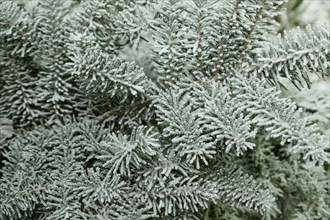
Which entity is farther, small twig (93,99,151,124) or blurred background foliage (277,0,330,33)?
blurred background foliage (277,0,330,33)

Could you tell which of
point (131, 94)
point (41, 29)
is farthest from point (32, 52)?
point (131, 94)

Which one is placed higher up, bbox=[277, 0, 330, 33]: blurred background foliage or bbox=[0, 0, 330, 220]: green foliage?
bbox=[277, 0, 330, 33]: blurred background foliage

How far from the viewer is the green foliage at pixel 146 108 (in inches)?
23.7

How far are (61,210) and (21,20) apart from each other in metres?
0.28

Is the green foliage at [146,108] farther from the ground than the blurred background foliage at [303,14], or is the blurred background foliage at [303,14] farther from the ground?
the blurred background foliage at [303,14]

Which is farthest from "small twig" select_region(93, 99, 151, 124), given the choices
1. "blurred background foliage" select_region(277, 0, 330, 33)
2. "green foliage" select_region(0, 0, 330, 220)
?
"blurred background foliage" select_region(277, 0, 330, 33)

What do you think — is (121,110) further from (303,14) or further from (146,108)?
(303,14)

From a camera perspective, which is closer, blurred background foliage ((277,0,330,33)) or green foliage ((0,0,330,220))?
green foliage ((0,0,330,220))

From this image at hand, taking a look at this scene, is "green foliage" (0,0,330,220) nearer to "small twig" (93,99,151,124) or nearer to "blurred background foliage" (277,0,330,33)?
"small twig" (93,99,151,124)

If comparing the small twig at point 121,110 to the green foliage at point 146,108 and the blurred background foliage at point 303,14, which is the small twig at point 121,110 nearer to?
the green foliage at point 146,108

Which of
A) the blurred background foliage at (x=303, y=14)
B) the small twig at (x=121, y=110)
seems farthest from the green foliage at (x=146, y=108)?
the blurred background foliage at (x=303, y=14)

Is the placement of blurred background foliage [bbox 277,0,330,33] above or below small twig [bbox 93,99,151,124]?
above

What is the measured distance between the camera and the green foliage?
1.98 feet

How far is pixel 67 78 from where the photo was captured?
2.43 ft
